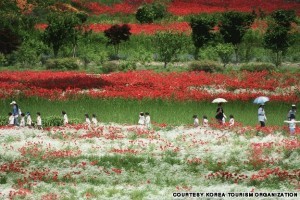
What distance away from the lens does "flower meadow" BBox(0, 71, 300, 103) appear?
39250 millimetres

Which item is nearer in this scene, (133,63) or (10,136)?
(10,136)

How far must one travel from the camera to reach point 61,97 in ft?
130

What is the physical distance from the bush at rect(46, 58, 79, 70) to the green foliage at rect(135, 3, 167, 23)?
19625 mm

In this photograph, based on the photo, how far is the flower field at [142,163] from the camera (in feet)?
70.5

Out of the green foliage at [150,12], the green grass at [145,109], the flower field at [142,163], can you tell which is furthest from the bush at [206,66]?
the green foliage at [150,12]

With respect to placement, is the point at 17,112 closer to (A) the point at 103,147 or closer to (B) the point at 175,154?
(A) the point at 103,147

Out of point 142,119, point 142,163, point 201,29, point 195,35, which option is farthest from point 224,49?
point 142,163

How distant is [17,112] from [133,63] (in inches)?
846

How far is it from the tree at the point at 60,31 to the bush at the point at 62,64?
11.4 ft

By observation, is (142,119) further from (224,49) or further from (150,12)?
(150,12)

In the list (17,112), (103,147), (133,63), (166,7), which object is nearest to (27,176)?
(103,147)

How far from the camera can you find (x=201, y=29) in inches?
2293

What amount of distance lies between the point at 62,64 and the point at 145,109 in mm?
19717

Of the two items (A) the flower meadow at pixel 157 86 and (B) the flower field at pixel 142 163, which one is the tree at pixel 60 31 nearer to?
(A) the flower meadow at pixel 157 86
